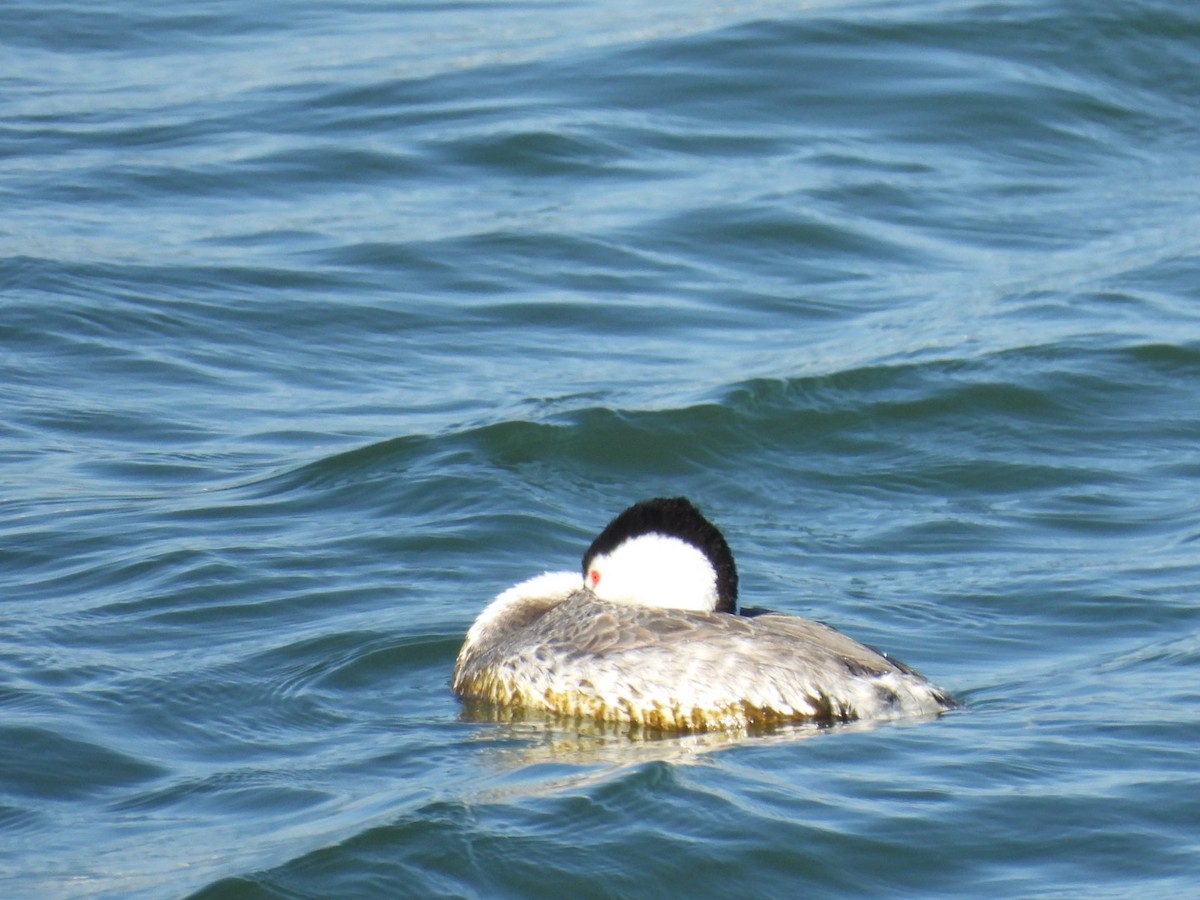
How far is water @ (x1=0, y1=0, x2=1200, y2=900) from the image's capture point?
6.29 meters

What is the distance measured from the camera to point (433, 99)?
679 inches

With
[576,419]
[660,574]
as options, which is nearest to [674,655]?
[660,574]

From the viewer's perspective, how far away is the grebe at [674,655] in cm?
709

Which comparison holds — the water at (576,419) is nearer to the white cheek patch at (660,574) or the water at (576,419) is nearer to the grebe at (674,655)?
the grebe at (674,655)

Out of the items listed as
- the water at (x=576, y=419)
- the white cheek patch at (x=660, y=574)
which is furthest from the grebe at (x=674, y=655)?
the water at (x=576, y=419)

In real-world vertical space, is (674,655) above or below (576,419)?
below

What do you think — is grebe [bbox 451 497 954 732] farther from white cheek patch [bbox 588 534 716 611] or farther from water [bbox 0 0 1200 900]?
water [bbox 0 0 1200 900]

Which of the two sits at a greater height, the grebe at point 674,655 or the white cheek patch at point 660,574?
the white cheek patch at point 660,574

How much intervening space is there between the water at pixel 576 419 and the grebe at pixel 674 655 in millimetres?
172

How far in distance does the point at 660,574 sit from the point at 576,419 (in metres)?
3.68

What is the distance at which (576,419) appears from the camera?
11078 millimetres

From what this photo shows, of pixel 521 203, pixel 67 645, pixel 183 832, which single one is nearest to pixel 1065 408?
pixel 521 203

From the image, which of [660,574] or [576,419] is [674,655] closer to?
[660,574]

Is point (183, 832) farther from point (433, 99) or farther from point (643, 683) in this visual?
point (433, 99)
